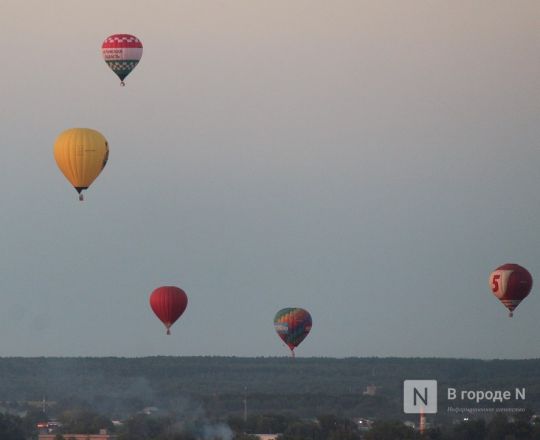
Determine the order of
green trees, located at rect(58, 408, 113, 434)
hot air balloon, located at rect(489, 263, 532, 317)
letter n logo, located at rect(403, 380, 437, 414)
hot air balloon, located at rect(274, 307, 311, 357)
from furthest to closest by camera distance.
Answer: letter n logo, located at rect(403, 380, 437, 414)
green trees, located at rect(58, 408, 113, 434)
hot air balloon, located at rect(274, 307, 311, 357)
hot air balloon, located at rect(489, 263, 532, 317)

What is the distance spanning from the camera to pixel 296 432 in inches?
3489

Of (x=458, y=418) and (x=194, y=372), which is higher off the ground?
(x=194, y=372)

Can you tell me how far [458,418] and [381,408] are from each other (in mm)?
10570

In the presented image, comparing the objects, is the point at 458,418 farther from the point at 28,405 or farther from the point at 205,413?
the point at 28,405

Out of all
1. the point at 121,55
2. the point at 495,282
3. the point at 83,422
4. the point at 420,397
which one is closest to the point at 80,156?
the point at 121,55

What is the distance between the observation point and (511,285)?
69.1m

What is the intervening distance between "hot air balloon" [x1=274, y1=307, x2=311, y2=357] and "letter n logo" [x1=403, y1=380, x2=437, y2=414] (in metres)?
19.7

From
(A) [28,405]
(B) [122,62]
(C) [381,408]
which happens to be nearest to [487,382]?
(C) [381,408]

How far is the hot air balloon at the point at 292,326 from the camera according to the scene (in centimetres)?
7706

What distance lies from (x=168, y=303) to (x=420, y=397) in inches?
1636

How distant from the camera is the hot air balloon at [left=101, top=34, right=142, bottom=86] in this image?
62.7 metres

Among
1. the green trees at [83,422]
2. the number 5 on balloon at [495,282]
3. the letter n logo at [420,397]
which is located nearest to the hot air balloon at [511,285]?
the number 5 on balloon at [495,282]

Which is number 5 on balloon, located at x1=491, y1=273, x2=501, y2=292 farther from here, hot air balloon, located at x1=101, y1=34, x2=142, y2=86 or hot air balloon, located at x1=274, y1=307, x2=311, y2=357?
hot air balloon, located at x1=101, y1=34, x2=142, y2=86

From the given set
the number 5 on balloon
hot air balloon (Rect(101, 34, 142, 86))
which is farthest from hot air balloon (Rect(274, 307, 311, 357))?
hot air balloon (Rect(101, 34, 142, 86))
